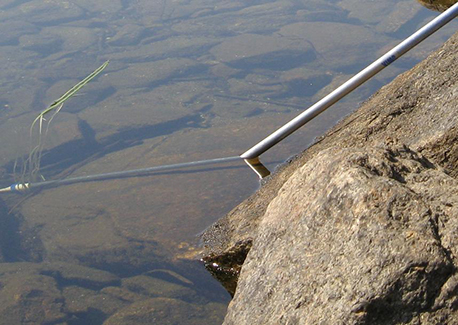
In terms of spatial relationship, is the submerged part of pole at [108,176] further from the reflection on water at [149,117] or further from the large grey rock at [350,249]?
the large grey rock at [350,249]

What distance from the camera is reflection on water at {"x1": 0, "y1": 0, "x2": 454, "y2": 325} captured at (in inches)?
154

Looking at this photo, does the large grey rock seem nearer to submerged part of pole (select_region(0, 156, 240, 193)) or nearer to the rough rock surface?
the rough rock surface

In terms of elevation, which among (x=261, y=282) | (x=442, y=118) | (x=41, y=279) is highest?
(x=442, y=118)

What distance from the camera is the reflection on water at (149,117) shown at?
12.9ft

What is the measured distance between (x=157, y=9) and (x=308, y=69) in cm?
421

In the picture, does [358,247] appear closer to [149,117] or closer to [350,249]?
[350,249]

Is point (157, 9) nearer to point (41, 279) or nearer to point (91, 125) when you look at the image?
point (91, 125)

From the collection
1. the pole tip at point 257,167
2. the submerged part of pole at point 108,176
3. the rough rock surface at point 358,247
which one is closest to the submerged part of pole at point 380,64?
the pole tip at point 257,167

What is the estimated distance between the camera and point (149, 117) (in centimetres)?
704

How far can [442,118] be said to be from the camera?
267cm

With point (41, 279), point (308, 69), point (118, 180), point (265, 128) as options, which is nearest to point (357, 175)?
point (41, 279)

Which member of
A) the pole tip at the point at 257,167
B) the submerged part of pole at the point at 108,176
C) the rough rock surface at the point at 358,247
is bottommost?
the submerged part of pole at the point at 108,176

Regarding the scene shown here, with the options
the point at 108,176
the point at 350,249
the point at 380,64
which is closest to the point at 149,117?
the point at 108,176

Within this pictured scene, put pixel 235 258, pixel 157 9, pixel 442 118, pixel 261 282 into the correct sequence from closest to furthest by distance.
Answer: pixel 261 282 < pixel 442 118 < pixel 235 258 < pixel 157 9
